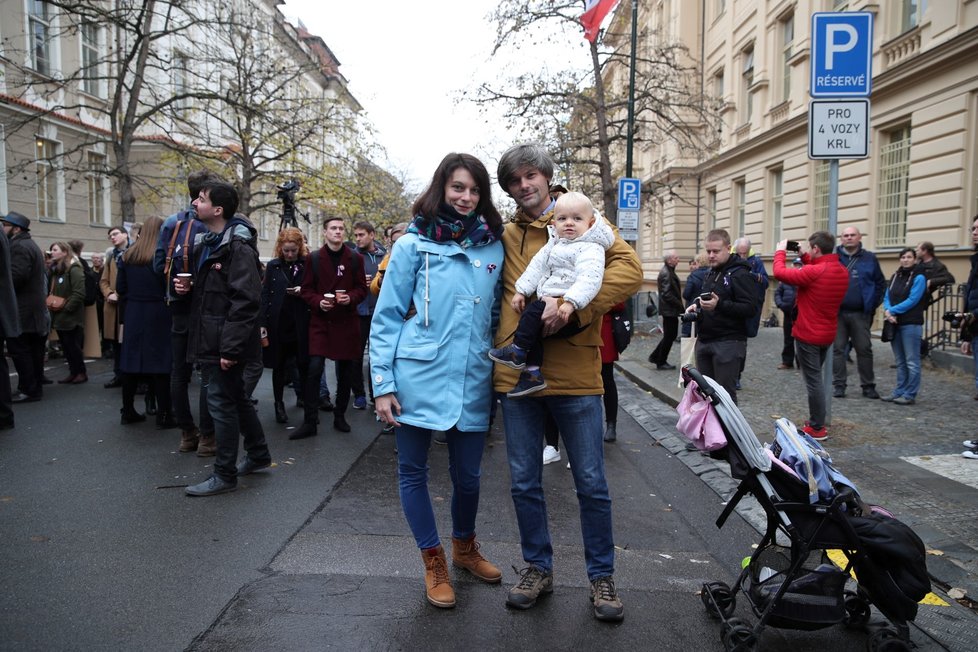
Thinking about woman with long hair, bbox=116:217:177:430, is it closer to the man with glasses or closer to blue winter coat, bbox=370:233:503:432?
the man with glasses

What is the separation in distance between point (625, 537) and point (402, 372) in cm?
193

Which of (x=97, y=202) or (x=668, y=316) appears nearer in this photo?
(x=668, y=316)

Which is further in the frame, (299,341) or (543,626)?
(299,341)

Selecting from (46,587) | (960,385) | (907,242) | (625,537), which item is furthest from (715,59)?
(46,587)

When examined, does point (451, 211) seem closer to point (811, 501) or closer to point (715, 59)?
point (811, 501)

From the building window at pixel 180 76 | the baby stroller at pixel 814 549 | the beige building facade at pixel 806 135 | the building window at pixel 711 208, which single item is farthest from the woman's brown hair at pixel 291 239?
the building window at pixel 711 208

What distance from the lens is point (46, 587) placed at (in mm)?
3416

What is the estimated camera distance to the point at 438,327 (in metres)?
3.27

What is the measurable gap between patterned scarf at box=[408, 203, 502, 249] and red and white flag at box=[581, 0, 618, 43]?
13442 mm

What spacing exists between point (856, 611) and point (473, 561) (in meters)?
1.73

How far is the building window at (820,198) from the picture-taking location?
64.2ft

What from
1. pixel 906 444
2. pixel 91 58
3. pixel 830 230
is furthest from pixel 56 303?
pixel 91 58

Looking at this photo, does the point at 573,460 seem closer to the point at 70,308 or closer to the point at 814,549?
the point at 814,549

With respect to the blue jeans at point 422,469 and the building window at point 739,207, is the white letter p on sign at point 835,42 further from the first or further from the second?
the building window at point 739,207
